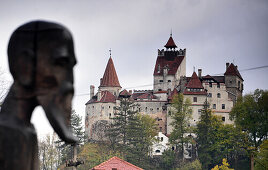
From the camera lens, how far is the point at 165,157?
260 feet

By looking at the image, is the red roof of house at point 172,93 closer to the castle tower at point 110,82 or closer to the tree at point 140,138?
the tree at point 140,138

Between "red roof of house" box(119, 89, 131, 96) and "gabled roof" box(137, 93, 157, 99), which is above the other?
"red roof of house" box(119, 89, 131, 96)

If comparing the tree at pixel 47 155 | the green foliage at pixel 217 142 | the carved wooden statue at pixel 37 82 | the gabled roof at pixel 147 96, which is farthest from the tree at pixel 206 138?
the carved wooden statue at pixel 37 82

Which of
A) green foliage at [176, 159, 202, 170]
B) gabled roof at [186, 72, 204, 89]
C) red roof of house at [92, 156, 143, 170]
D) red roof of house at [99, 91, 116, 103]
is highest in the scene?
gabled roof at [186, 72, 204, 89]

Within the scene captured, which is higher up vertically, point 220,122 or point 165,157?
point 220,122

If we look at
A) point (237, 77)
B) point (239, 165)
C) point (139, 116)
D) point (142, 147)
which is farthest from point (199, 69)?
point (239, 165)

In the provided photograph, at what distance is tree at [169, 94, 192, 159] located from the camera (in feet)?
274

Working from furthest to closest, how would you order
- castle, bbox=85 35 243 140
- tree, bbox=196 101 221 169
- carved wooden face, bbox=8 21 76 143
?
1. castle, bbox=85 35 243 140
2. tree, bbox=196 101 221 169
3. carved wooden face, bbox=8 21 76 143

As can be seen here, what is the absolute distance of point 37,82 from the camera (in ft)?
8.14

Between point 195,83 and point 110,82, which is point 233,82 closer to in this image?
point 195,83

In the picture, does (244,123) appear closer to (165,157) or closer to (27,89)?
(165,157)

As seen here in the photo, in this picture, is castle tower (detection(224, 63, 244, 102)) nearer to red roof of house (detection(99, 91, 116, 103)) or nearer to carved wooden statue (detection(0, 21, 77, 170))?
red roof of house (detection(99, 91, 116, 103))

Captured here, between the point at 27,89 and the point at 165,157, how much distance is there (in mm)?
77621

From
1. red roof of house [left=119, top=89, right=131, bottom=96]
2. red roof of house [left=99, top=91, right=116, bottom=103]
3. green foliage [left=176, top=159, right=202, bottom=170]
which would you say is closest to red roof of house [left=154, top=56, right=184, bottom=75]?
red roof of house [left=119, top=89, right=131, bottom=96]
